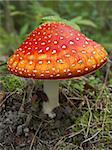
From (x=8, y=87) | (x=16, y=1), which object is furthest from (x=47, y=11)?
(x=8, y=87)

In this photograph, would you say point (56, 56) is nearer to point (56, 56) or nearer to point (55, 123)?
point (56, 56)

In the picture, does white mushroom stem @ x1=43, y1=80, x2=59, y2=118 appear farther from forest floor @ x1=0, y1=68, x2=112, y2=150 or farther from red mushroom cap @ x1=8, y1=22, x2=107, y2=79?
red mushroom cap @ x1=8, y1=22, x2=107, y2=79

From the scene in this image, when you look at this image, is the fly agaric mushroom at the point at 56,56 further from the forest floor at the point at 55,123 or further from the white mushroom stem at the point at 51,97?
the forest floor at the point at 55,123

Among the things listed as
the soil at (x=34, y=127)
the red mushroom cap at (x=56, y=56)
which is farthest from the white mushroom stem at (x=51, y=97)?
the red mushroom cap at (x=56, y=56)

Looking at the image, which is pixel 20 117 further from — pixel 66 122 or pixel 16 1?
pixel 16 1

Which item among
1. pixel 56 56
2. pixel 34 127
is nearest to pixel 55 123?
pixel 34 127

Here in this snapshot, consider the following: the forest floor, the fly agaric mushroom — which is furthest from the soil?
the fly agaric mushroom
